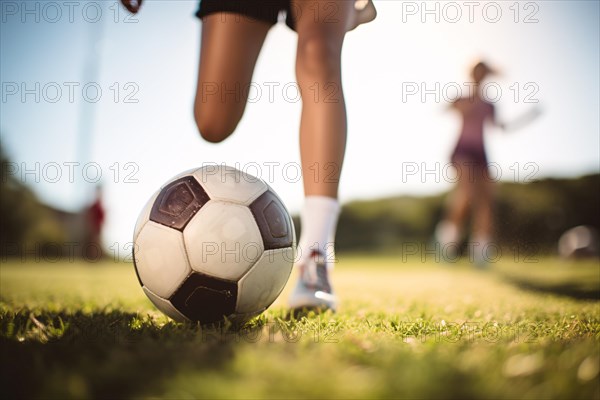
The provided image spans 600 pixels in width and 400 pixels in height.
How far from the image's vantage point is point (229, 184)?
5.77ft

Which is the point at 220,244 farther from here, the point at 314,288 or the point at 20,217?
the point at 20,217

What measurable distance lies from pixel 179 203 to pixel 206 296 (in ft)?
1.33

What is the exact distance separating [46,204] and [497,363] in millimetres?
33320

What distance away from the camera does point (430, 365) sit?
0.84 m

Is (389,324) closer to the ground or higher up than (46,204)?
higher up

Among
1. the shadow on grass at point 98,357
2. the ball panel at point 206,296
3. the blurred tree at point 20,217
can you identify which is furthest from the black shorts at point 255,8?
the blurred tree at point 20,217

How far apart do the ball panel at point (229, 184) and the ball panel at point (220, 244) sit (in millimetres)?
78

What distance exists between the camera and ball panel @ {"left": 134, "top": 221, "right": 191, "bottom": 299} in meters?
1.65

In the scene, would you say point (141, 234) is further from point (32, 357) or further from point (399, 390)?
point (399, 390)

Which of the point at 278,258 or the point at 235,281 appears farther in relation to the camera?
the point at 278,258

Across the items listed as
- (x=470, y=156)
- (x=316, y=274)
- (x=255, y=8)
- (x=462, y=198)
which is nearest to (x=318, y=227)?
(x=316, y=274)

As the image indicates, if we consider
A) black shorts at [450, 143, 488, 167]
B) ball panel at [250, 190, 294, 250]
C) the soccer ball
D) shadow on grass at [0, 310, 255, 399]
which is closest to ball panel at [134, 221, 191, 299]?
the soccer ball

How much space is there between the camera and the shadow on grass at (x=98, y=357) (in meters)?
0.83

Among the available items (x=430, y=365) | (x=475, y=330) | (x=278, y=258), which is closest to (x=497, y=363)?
(x=430, y=365)
